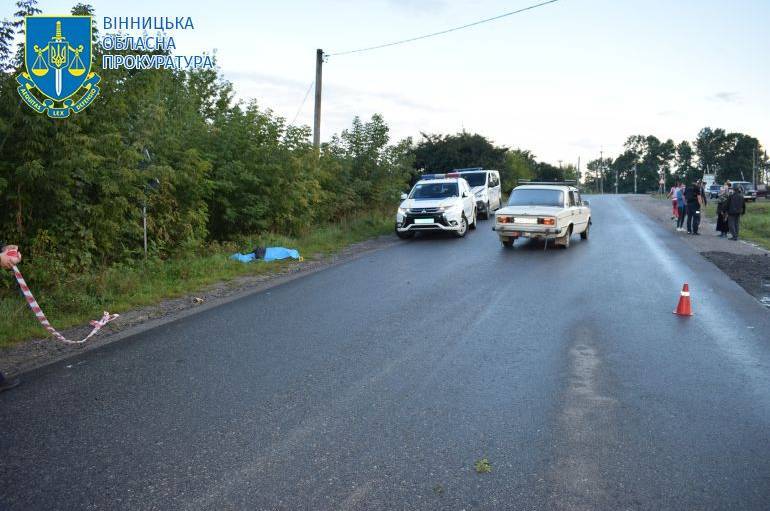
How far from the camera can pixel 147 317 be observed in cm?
831

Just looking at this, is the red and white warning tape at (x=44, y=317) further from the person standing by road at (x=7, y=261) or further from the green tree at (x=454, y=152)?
the green tree at (x=454, y=152)

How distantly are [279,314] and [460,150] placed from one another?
40.2m

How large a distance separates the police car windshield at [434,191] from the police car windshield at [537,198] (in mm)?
3623

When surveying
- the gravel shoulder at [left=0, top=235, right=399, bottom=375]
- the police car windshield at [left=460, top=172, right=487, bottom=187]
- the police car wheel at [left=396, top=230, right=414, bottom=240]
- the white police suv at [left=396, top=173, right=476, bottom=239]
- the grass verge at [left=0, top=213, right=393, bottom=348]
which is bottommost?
the gravel shoulder at [left=0, top=235, right=399, bottom=375]

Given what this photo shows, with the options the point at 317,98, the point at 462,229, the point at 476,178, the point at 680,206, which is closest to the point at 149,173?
the point at 462,229

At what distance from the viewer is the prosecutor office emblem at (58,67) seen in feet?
29.7

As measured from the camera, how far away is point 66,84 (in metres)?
9.42

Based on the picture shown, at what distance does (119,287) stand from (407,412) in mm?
6484

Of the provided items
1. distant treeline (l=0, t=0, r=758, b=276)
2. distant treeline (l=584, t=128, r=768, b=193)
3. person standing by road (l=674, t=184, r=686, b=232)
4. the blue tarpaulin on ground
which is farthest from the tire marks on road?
distant treeline (l=584, t=128, r=768, b=193)

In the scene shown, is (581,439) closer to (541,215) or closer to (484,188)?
(541,215)

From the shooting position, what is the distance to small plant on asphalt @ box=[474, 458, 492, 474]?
3740mm

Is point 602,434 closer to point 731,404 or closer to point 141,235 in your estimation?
point 731,404

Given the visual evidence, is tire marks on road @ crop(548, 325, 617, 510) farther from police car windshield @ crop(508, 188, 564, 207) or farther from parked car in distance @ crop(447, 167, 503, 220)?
parked car in distance @ crop(447, 167, 503, 220)

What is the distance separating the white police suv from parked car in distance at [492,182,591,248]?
254 cm
